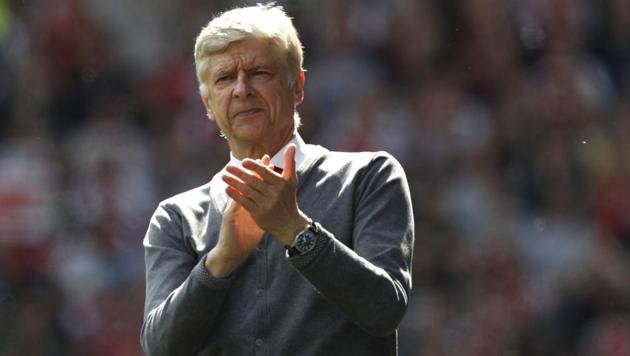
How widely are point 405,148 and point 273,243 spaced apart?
411cm

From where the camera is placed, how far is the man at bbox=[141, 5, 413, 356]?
2568mm

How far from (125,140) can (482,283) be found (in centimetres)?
206

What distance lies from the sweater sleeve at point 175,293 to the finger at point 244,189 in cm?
23

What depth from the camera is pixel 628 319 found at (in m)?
6.33

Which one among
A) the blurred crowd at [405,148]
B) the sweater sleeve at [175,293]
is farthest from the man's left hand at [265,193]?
the blurred crowd at [405,148]

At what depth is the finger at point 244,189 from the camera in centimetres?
247

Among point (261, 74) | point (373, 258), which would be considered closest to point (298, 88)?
point (261, 74)

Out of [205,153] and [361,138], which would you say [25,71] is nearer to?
[205,153]

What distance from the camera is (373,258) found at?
8.78ft

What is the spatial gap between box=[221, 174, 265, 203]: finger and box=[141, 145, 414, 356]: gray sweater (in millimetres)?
133

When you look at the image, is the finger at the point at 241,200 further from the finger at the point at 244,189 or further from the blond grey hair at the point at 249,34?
the blond grey hair at the point at 249,34

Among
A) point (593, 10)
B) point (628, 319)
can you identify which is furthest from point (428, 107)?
point (628, 319)

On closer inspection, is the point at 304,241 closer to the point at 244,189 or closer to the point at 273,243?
the point at 244,189

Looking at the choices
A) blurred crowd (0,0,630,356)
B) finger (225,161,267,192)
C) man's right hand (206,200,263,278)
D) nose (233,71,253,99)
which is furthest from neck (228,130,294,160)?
blurred crowd (0,0,630,356)
